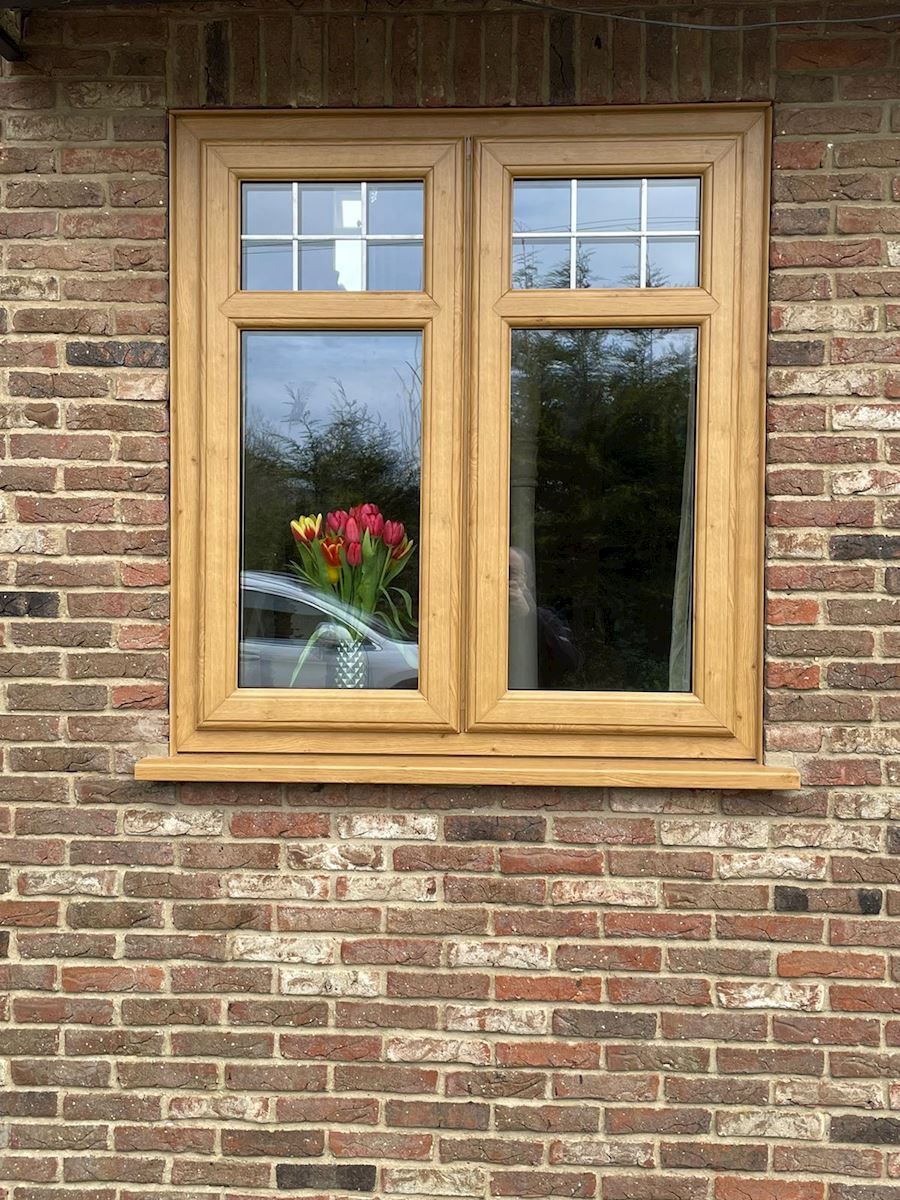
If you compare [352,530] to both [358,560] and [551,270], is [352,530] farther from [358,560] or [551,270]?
[551,270]

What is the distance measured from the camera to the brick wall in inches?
109

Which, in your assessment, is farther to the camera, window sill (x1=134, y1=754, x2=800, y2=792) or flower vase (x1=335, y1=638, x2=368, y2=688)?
flower vase (x1=335, y1=638, x2=368, y2=688)

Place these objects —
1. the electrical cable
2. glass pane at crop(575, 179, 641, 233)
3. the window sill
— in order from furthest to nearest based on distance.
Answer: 1. glass pane at crop(575, 179, 641, 233)
2. the window sill
3. the electrical cable

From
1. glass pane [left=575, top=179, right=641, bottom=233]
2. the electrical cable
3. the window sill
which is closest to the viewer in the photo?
the electrical cable

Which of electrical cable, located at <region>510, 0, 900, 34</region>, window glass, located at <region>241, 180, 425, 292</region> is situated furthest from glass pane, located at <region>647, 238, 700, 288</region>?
window glass, located at <region>241, 180, 425, 292</region>

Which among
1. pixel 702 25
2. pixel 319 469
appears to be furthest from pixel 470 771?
pixel 702 25

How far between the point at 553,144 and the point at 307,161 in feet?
2.22

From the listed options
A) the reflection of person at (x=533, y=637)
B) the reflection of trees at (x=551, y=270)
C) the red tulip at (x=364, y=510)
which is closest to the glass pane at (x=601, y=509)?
the reflection of person at (x=533, y=637)

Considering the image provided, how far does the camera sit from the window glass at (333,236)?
9.45 feet

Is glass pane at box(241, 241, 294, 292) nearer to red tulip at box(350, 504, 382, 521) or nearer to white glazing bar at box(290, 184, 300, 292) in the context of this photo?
white glazing bar at box(290, 184, 300, 292)

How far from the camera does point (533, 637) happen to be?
290cm

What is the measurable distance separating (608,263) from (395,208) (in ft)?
2.01

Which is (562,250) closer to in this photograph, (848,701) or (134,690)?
(848,701)

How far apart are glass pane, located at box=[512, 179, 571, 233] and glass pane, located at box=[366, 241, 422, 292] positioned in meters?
0.29
